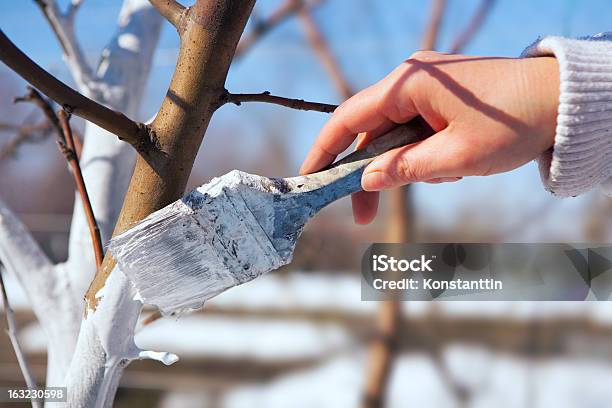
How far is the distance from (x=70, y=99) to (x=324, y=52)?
3.80 feet

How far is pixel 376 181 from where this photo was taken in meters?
0.33

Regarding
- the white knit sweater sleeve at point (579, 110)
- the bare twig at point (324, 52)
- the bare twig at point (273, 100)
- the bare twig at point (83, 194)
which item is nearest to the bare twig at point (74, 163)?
the bare twig at point (83, 194)

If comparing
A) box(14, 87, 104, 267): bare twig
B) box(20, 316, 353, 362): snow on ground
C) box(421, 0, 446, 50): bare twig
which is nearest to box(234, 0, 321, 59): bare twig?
box(421, 0, 446, 50): bare twig

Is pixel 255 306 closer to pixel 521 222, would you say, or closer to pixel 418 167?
pixel 521 222

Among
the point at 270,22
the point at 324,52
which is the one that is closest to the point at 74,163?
the point at 270,22

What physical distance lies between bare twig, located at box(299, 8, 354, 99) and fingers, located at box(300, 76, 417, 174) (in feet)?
3.29

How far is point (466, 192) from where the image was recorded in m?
1.54

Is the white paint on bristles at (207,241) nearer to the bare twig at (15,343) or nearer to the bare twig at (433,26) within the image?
the bare twig at (15,343)

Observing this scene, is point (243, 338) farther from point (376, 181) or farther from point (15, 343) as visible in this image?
point (376, 181)

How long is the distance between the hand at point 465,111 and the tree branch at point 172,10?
12 cm

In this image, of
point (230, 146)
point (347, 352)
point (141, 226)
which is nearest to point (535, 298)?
point (347, 352)

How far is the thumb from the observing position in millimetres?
319

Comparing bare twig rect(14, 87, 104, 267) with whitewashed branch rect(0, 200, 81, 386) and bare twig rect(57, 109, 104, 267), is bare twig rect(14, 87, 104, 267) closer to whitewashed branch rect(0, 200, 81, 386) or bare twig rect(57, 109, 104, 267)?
bare twig rect(57, 109, 104, 267)

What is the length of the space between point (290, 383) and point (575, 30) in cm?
125
